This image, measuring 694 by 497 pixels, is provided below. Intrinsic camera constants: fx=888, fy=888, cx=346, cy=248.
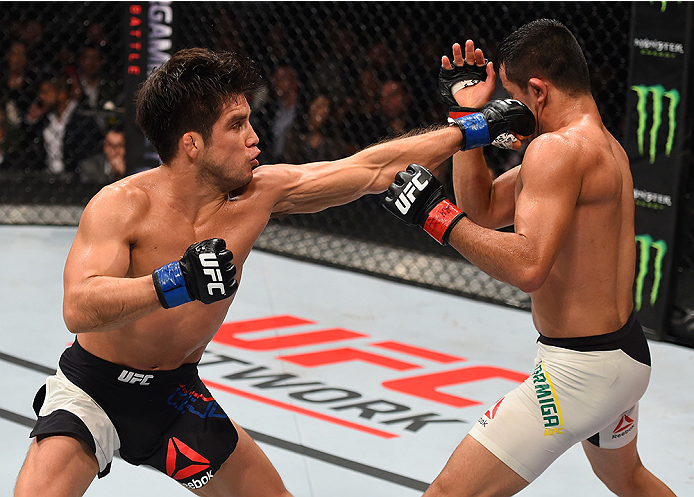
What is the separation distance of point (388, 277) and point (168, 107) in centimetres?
311

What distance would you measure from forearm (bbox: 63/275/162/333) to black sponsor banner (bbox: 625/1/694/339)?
9.00ft

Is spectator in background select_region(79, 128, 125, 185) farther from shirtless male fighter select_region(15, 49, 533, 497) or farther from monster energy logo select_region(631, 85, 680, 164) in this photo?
shirtless male fighter select_region(15, 49, 533, 497)

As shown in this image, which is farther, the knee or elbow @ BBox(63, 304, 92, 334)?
the knee

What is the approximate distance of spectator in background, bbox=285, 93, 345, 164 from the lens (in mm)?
5465

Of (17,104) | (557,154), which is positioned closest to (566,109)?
(557,154)

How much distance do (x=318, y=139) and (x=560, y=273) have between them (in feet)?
12.3

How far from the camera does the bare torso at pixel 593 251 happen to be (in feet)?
6.04

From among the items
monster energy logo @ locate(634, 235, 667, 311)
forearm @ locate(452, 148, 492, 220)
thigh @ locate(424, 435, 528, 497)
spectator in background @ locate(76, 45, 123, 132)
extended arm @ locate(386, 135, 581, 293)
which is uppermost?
extended arm @ locate(386, 135, 581, 293)

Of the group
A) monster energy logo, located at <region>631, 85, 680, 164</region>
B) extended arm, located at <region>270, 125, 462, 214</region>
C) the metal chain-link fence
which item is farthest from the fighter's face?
the metal chain-link fence

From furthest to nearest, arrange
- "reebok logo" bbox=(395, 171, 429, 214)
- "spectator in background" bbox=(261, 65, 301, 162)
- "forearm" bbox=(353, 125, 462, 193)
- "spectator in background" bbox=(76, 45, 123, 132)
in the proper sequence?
1. "spectator in background" bbox=(76, 45, 123, 132)
2. "spectator in background" bbox=(261, 65, 301, 162)
3. "forearm" bbox=(353, 125, 462, 193)
4. "reebok logo" bbox=(395, 171, 429, 214)

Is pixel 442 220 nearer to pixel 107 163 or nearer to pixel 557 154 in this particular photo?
pixel 557 154

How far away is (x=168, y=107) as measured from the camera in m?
1.82

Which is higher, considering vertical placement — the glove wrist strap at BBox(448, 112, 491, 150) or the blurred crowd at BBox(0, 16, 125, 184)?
the glove wrist strap at BBox(448, 112, 491, 150)

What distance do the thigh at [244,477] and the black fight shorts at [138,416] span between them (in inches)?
1.8
